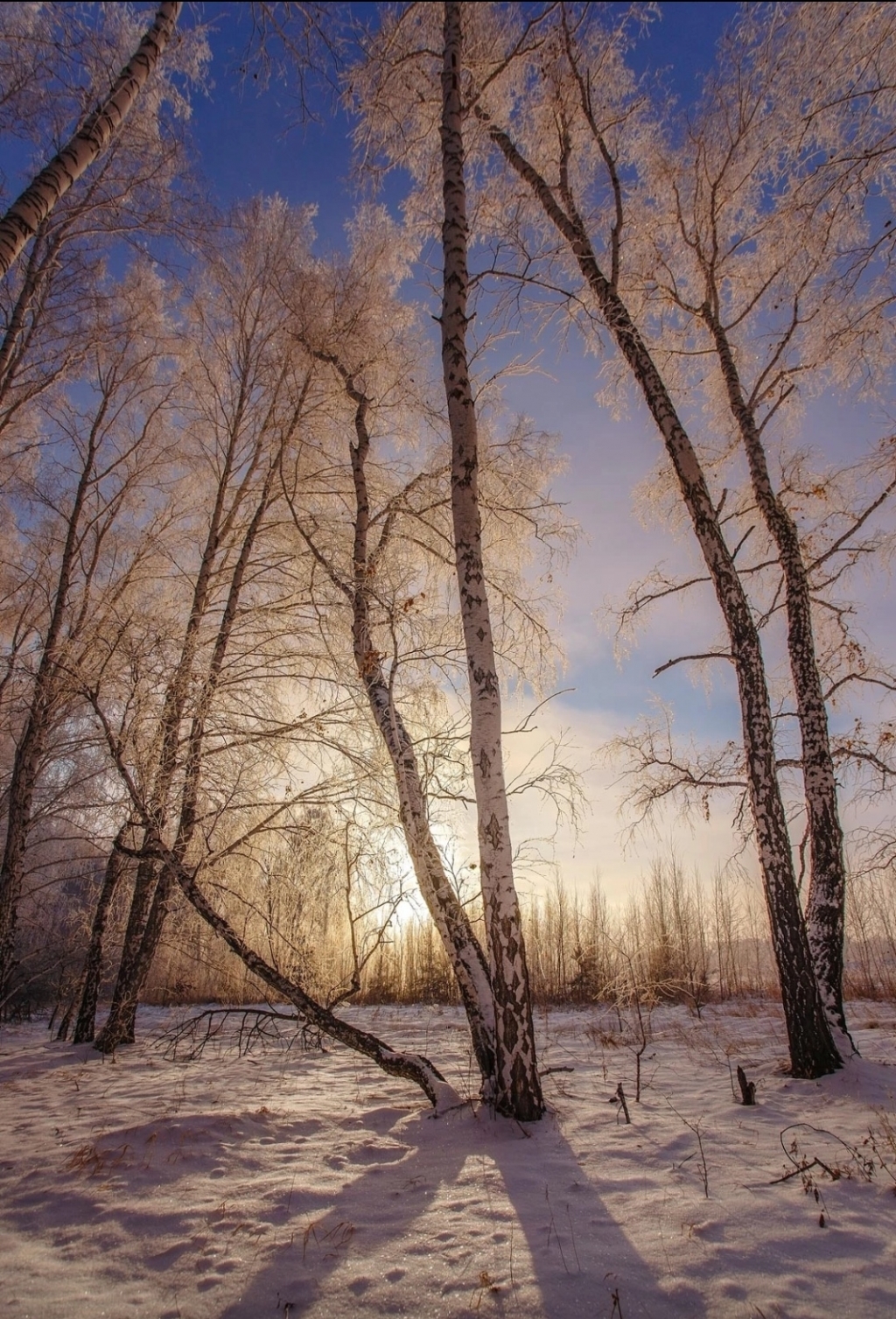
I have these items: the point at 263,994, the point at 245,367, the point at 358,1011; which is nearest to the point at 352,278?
the point at 245,367

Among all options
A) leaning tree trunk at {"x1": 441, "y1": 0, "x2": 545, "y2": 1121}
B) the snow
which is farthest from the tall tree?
leaning tree trunk at {"x1": 441, "y1": 0, "x2": 545, "y2": 1121}

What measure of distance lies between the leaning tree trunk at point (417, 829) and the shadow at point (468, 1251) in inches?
36.2

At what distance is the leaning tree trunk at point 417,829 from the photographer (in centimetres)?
441

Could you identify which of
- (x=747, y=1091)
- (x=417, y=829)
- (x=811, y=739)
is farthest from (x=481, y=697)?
(x=811, y=739)

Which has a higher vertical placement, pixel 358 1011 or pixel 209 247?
pixel 209 247

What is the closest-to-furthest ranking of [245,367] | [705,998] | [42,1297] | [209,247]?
[42,1297] → [209,247] → [245,367] → [705,998]

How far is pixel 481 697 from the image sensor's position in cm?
434

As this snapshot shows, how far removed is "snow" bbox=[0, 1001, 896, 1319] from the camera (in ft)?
6.99

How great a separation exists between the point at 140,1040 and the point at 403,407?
28.8 ft

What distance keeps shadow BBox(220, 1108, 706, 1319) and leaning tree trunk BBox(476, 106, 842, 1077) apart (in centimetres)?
258

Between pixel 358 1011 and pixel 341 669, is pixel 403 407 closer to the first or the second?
pixel 341 669

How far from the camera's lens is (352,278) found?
7.00 meters

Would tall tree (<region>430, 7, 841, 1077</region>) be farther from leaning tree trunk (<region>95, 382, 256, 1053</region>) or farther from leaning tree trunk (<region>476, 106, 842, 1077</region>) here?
leaning tree trunk (<region>95, 382, 256, 1053</region>)

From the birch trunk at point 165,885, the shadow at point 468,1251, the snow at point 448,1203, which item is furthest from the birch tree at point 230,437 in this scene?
the shadow at point 468,1251
